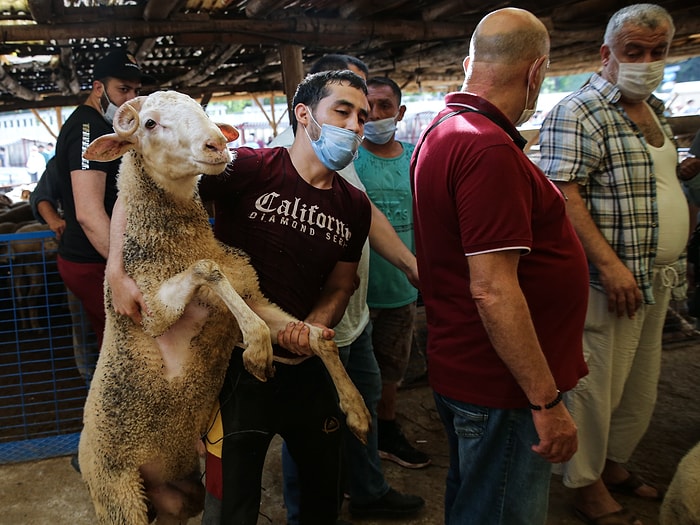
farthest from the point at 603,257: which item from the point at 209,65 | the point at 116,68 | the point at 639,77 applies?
the point at 209,65

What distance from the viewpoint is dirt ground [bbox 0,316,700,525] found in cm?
313

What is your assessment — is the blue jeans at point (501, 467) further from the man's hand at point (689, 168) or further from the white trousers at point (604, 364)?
the man's hand at point (689, 168)

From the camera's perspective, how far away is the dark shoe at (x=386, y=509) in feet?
9.87

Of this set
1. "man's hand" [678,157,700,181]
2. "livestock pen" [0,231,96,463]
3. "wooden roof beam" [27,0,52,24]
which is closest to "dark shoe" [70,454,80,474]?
"livestock pen" [0,231,96,463]

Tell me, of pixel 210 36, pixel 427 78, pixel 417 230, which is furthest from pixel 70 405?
pixel 427 78

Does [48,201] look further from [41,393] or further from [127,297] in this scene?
[127,297]

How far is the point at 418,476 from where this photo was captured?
344 centimetres

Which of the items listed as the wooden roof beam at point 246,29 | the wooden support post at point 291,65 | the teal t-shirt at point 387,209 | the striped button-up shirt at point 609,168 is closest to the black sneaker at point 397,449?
the teal t-shirt at point 387,209

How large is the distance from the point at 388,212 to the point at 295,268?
135cm

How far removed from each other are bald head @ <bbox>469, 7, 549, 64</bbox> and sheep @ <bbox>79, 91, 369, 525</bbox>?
83 centimetres

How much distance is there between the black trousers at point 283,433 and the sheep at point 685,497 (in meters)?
1.39

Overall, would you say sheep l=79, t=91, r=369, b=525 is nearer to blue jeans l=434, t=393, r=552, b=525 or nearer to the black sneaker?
blue jeans l=434, t=393, r=552, b=525

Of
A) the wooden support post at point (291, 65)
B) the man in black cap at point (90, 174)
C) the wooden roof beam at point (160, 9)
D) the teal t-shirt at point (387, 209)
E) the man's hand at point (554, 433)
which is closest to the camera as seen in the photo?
the man's hand at point (554, 433)

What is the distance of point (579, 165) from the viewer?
268 centimetres
